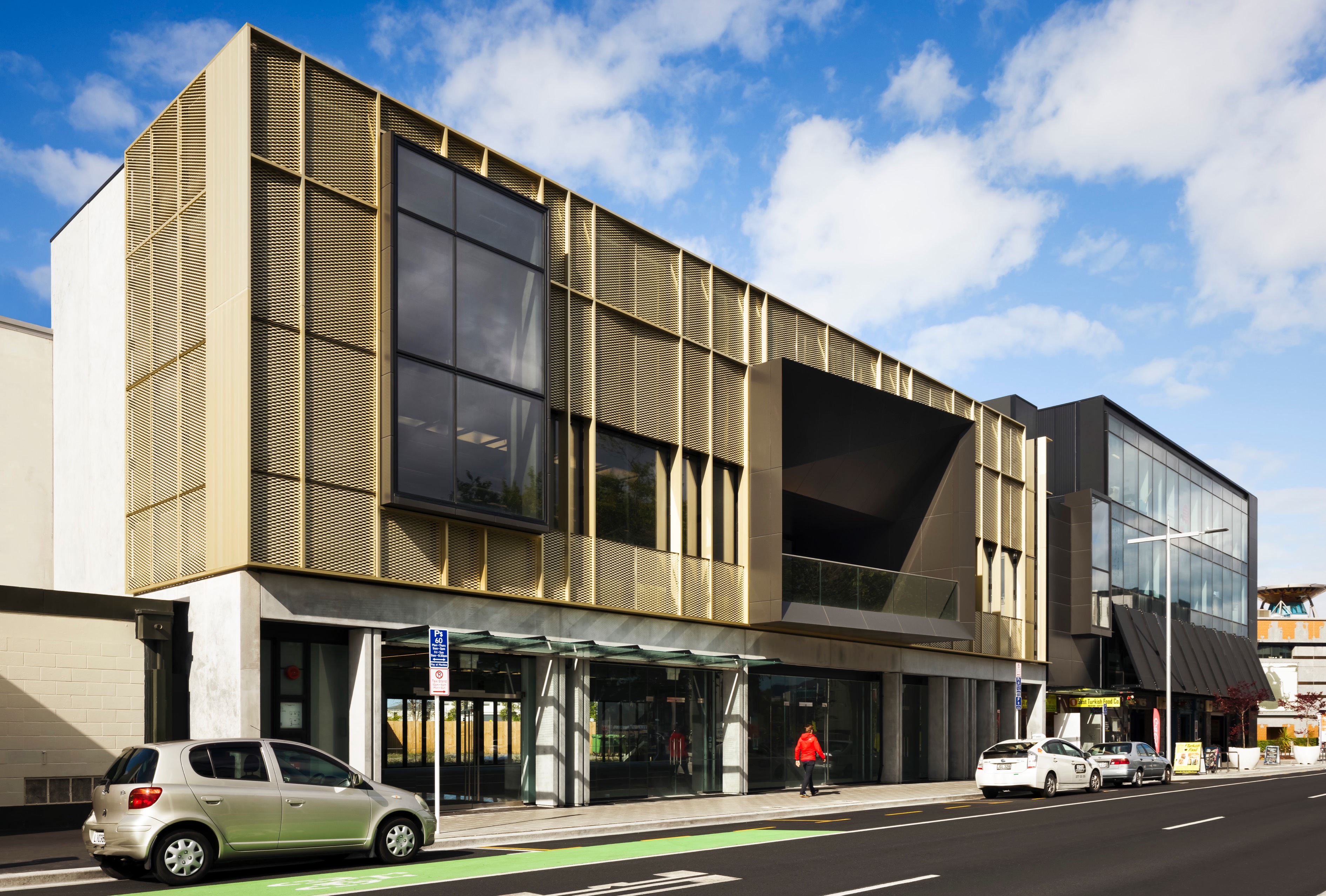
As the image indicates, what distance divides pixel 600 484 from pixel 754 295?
7.91 metres

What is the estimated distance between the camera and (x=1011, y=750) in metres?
28.4

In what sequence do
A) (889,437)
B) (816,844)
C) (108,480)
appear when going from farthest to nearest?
(889,437), (108,480), (816,844)

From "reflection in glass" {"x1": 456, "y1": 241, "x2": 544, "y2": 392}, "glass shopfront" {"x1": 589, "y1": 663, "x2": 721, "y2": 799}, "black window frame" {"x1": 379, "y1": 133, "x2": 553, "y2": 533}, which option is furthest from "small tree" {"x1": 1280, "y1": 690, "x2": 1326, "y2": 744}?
"reflection in glass" {"x1": 456, "y1": 241, "x2": 544, "y2": 392}

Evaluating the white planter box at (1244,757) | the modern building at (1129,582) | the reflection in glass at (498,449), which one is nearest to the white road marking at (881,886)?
the reflection in glass at (498,449)

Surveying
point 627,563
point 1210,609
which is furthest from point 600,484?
point 1210,609

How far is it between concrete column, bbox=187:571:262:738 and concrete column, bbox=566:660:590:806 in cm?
684

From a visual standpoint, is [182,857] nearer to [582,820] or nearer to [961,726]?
[582,820]

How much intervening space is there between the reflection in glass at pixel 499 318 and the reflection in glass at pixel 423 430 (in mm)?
792

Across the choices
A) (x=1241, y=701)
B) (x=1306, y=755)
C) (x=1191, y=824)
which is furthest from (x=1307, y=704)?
(x=1191, y=824)

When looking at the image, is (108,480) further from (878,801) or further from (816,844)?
(878,801)

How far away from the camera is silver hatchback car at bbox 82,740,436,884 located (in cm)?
1209

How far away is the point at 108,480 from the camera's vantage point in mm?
22359

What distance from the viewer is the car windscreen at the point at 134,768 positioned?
12305 mm

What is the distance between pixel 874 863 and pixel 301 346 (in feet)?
38.8
